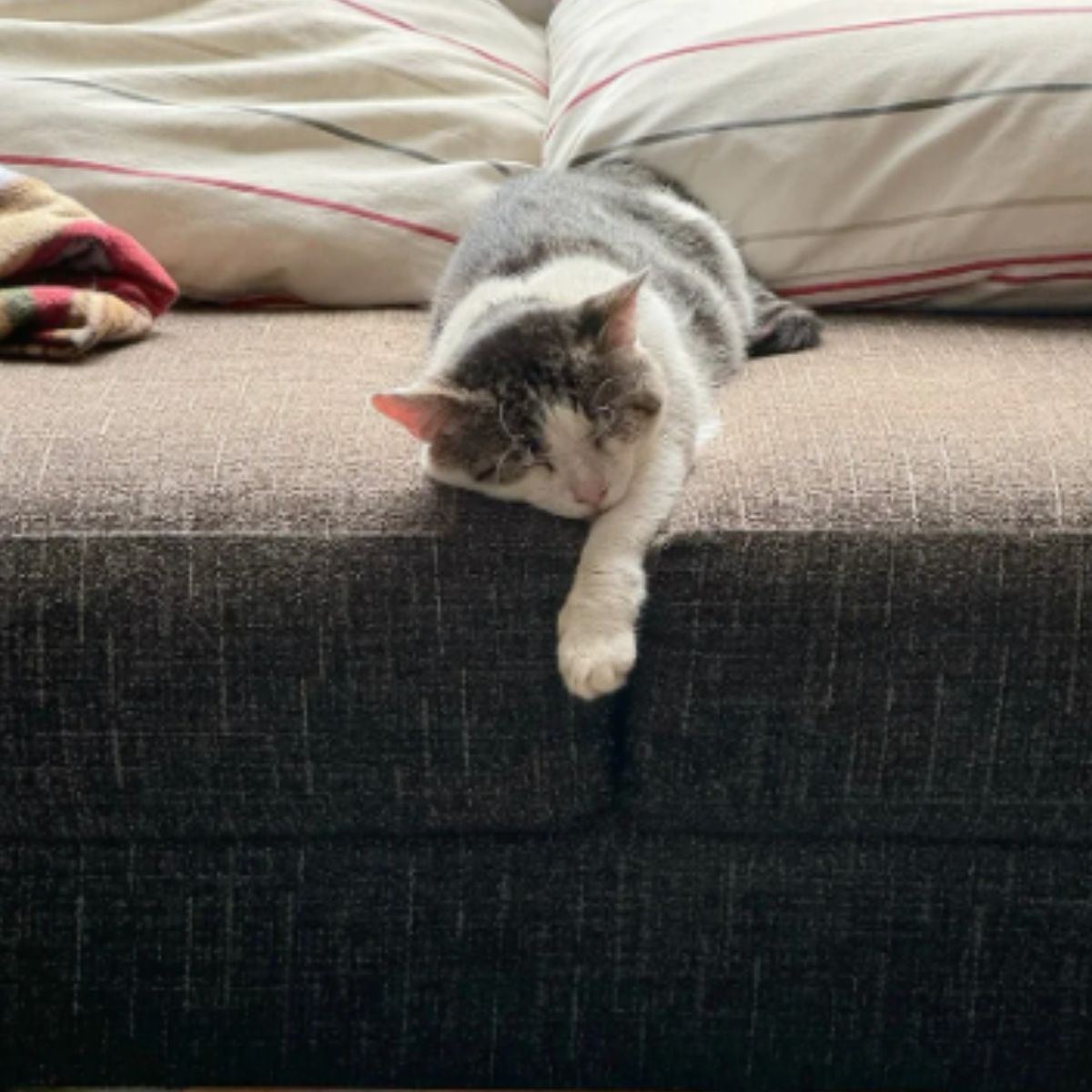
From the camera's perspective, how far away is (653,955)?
1179 millimetres

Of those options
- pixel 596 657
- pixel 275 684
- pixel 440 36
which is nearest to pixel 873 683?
pixel 596 657

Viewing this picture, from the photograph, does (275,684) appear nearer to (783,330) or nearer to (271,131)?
(783,330)

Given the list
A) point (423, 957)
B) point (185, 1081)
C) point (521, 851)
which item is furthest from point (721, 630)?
point (185, 1081)

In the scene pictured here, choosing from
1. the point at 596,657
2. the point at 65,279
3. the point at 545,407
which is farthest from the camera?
the point at 65,279

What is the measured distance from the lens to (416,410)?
3.71 ft

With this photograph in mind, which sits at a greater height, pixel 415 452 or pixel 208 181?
pixel 208 181

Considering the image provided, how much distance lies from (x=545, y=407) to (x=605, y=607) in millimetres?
186

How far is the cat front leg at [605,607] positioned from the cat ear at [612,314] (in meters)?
0.15

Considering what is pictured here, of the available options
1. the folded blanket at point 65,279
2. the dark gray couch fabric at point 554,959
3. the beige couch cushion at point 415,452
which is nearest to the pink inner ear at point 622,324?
the beige couch cushion at point 415,452

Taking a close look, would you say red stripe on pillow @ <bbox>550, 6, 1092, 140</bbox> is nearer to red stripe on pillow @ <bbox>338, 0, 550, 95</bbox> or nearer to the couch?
red stripe on pillow @ <bbox>338, 0, 550, 95</bbox>

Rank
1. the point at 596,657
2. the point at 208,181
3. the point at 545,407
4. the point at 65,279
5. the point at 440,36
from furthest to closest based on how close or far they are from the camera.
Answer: the point at 440,36, the point at 208,181, the point at 65,279, the point at 545,407, the point at 596,657

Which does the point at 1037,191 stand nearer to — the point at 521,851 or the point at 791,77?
the point at 791,77

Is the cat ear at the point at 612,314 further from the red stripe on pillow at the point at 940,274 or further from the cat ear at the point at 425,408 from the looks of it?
the red stripe on pillow at the point at 940,274

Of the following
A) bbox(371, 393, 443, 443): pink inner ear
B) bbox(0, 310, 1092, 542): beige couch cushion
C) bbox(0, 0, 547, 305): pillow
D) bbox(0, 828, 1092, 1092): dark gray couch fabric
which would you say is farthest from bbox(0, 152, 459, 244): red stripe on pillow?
bbox(0, 828, 1092, 1092): dark gray couch fabric
